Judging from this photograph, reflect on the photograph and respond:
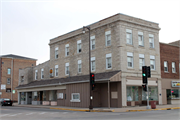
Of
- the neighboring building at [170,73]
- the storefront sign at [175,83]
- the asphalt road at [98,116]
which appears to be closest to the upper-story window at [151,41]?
the neighboring building at [170,73]

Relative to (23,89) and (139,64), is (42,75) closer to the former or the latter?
(23,89)

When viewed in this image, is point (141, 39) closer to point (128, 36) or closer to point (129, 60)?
point (128, 36)

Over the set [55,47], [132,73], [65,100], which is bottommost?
[65,100]

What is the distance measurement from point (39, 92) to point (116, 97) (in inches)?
714

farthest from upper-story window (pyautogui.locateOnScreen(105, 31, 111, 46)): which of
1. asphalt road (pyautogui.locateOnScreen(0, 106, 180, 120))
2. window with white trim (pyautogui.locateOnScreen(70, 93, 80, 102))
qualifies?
asphalt road (pyautogui.locateOnScreen(0, 106, 180, 120))

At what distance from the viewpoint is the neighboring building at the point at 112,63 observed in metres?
28.0

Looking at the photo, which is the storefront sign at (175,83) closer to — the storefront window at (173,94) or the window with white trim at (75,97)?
the storefront window at (173,94)

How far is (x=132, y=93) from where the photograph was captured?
29.1 m

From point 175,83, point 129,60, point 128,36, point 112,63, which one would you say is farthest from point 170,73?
point 112,63

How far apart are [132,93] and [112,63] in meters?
4.52

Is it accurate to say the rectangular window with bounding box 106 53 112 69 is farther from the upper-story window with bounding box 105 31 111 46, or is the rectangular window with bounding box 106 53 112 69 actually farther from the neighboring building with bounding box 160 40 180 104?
the neighboring building with bounding box 160 40 180 104

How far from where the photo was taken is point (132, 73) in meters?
28.6

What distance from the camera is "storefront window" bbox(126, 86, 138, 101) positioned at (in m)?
28.6

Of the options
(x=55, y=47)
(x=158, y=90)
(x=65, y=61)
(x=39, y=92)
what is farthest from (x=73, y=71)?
(x=158, y=90)
